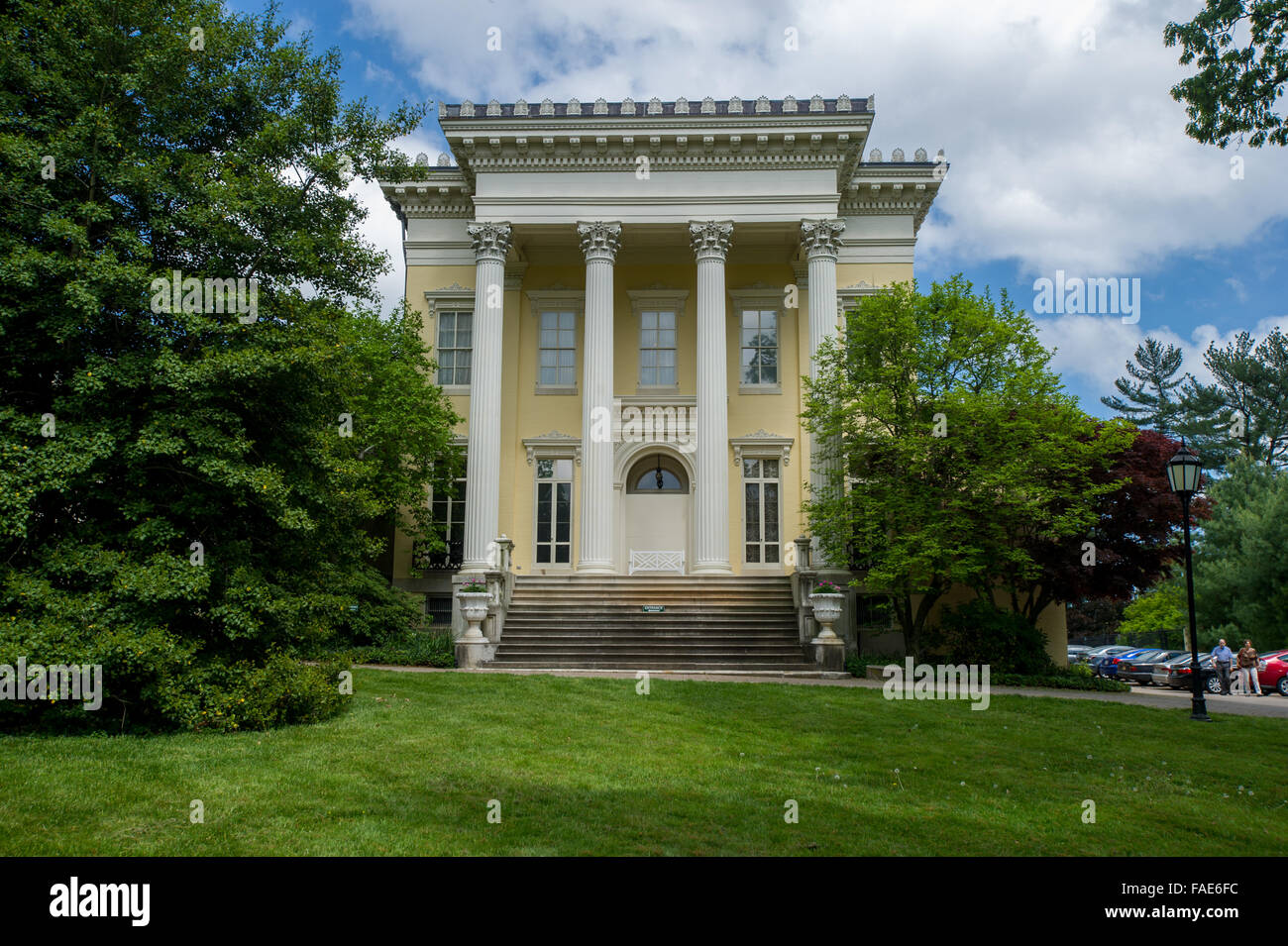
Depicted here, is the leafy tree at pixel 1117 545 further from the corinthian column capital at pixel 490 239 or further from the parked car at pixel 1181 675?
the corinthian column capital at pixel 490 239

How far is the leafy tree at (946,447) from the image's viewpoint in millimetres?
17875

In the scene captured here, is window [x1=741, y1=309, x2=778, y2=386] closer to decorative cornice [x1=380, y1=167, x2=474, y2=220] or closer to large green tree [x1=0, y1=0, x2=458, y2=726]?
decorative cornice [x1=380, y1=167, x2=474, y2=220]

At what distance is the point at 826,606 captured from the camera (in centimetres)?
1805

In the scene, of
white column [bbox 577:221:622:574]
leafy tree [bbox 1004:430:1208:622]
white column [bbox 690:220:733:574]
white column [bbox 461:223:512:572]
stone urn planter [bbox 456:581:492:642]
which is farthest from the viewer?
white column [bbox 461:223:512:572]

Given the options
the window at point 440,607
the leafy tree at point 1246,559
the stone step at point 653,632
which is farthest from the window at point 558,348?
the leafy tree at point 1246,559

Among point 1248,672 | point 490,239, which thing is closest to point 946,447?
point 490,239

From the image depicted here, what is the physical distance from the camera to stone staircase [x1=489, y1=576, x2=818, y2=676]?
17734 millimetres

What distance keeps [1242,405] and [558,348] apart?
142ft

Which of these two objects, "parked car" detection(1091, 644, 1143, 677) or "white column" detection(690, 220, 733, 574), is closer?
"white column" detection(690, 220, 733, 574)

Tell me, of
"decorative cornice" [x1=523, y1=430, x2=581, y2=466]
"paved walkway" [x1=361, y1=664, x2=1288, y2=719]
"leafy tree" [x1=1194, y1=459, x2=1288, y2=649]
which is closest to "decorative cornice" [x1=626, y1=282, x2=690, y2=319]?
"decorative cornice" [x1=523, y1=430, x2=581, y2=466]

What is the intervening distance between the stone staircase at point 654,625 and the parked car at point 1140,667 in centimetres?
1687

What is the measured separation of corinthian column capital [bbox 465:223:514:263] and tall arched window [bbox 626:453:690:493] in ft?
22.9
